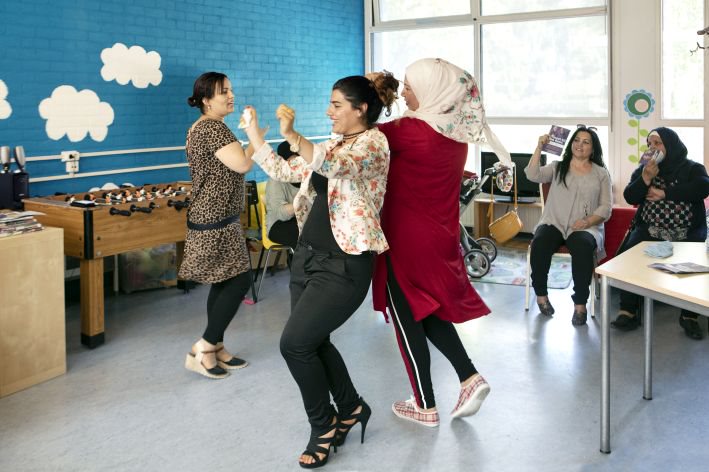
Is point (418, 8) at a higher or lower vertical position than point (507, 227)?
higher

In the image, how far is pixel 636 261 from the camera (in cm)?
338

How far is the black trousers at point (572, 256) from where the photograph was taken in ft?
16.9

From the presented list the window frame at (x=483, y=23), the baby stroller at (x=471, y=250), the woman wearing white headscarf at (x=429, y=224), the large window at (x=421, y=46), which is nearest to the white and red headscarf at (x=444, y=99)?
the woman wearing white headscarf at (x=429, y=224)

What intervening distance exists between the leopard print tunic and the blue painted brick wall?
6.28 ft

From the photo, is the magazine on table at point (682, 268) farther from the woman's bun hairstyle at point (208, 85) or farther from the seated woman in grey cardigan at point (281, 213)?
the seated woman in grey cardigan at point (281, 213)

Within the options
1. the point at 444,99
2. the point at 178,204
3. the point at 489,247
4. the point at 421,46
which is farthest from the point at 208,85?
the point at 421,46

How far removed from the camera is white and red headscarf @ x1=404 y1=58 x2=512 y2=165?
315 centimetres

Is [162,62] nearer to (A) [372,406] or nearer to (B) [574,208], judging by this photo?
(B) [574,208]

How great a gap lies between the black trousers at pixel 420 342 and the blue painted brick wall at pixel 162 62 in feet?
10.4

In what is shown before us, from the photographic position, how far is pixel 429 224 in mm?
3260

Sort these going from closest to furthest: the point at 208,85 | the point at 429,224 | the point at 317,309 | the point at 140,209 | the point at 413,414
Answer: the point at 317,309 < the point at 429,224 < the point at 413,414 < the point at 208,85 < the point at 140,209

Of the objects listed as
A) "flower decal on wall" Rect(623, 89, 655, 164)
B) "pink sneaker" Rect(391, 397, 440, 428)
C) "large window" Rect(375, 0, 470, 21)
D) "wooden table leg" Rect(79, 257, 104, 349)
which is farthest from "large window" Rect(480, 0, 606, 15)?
"pink sneaker" Rect(391, 397, 440, 428)

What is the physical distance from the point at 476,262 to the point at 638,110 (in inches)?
95.7

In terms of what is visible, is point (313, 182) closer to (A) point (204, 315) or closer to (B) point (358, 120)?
(B) point (358, 120)
